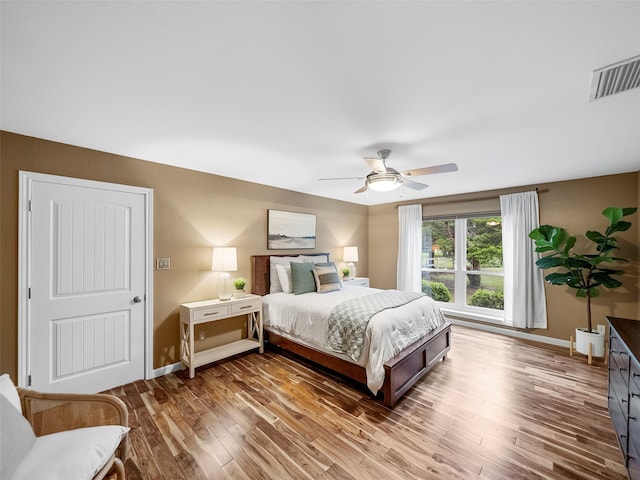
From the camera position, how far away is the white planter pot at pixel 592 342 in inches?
128

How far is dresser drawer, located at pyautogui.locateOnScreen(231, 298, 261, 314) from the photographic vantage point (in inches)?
129

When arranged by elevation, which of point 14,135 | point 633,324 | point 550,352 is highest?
point 14,135

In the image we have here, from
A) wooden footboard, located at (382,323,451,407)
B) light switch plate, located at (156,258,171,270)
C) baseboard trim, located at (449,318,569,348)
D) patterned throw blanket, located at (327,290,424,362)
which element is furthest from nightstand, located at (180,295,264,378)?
baseboard trim, located at (449,318,569,348)

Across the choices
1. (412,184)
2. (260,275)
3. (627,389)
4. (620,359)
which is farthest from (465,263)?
(260,275)

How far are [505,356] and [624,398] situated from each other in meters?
1.86

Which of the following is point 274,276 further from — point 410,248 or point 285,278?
point 410,248

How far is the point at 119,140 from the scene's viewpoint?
7.78 feet

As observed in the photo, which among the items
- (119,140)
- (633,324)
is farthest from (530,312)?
(119,140)

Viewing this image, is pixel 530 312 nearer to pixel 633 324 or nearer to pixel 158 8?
pixel 633 324

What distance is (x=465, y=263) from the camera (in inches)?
193

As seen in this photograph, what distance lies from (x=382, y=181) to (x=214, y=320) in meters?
2.55

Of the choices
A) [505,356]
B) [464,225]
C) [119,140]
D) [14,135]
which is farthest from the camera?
[464,225]

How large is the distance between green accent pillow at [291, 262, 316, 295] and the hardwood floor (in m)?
1.01

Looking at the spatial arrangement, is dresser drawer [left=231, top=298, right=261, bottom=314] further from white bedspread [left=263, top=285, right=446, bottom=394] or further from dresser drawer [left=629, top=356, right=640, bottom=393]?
dresser drawer [left=629, top=356, right=640, bottom=393]
